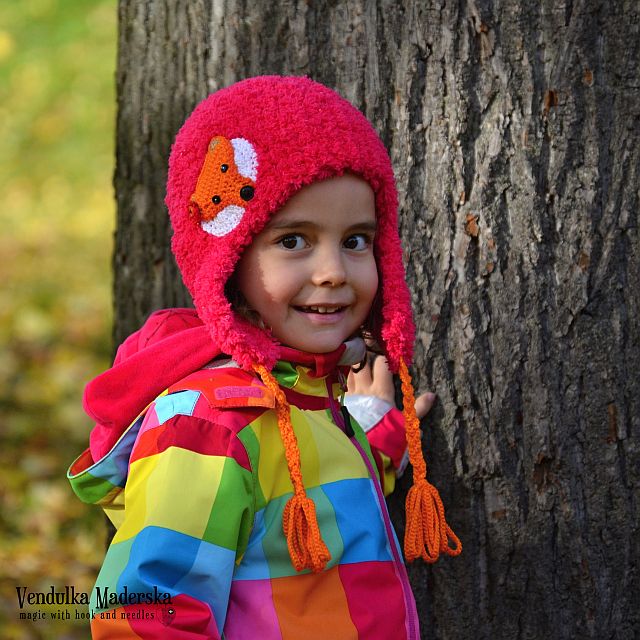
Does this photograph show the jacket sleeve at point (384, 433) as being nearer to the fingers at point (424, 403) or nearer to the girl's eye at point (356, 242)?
the fingers at point (424, 403)

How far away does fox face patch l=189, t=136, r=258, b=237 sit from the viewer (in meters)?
2.03

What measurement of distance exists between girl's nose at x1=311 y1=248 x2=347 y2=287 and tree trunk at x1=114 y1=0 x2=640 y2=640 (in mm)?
614

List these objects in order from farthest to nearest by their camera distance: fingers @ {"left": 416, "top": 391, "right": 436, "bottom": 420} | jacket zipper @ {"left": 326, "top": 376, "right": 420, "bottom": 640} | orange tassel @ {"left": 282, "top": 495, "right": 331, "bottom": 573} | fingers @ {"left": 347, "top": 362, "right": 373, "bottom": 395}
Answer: fingers @ {"left": 347, "top": 362, "right": 373, "bottom": 395} < fingers @ {"left": 416, "top": 391, "right": 436, "bottom": 420} < jacket zipper @ {"left": 326, "top": 376, "right": 420, "bottom": 640} < orange tassel @ {"left": 282, "top": 495, "right": 331, "bottom": 573}

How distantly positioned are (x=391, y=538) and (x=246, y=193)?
912 mm

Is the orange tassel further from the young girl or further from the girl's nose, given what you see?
the girl's nose

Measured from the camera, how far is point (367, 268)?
2.17m

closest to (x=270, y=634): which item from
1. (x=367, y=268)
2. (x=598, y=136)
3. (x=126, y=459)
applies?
(x=126, y=459)

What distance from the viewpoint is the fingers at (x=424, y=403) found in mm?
2609

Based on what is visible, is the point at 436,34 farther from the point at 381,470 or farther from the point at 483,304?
the point at 381,470

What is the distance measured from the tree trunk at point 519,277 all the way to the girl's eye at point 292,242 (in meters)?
0.63

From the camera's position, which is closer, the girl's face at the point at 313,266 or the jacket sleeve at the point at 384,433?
the girl's face at the point at 313,266

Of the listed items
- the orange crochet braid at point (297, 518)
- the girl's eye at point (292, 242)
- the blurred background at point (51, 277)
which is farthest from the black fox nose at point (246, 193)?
the blurred background at point (51, 277)

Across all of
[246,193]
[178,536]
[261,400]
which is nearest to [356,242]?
[246,193]

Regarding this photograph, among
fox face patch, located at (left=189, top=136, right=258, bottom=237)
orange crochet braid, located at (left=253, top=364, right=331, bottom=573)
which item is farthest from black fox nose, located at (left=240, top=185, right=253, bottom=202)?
orange crochet braid, located at (left=253, top=364, right=331, bottom=573)
